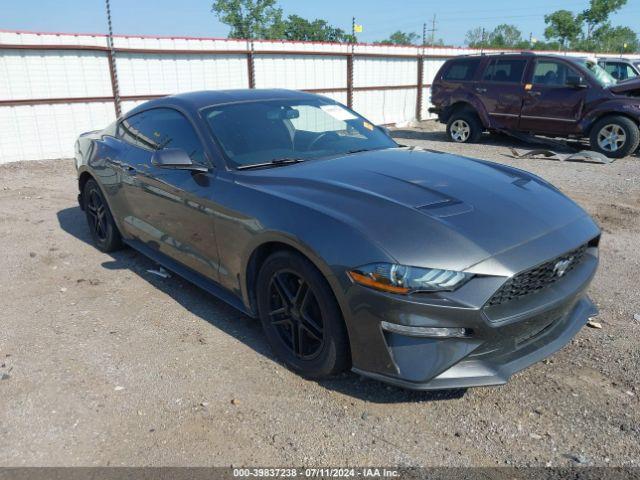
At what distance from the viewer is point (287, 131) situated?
12.8ft

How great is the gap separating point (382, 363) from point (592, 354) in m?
1.53

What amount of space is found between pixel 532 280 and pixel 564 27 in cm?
6136

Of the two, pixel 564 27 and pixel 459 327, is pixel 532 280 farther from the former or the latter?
pixel 564 27

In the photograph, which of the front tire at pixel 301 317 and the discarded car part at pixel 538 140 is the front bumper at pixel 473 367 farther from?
the discarded car part at pixel 538 140

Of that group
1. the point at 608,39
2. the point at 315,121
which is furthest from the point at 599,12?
the point at 315,121

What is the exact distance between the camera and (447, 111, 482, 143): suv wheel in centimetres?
1225

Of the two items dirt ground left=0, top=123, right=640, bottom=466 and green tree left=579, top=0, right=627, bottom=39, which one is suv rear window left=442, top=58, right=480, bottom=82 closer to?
dirt ground left=0, top=123, right=640, bottom=466

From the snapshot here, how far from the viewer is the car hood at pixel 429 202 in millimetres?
2533

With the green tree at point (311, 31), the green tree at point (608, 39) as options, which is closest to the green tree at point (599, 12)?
the green tree at point (608, 39)

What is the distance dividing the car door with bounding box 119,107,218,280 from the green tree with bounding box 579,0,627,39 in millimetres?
61399

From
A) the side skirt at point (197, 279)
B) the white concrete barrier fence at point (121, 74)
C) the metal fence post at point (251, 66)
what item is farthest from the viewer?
the metal fence post at point (251, 66)

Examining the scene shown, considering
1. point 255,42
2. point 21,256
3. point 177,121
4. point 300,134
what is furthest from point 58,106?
point 300,134

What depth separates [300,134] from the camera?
155 inches
